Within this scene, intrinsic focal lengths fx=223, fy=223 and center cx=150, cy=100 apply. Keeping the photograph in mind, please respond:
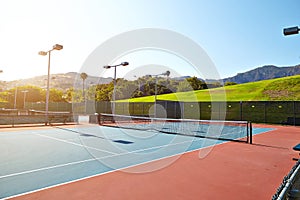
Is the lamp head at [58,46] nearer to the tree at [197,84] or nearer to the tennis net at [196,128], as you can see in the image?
the tennis net at [196,128]

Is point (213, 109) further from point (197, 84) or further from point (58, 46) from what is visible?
point (197, 84)

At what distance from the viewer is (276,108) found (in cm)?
2181

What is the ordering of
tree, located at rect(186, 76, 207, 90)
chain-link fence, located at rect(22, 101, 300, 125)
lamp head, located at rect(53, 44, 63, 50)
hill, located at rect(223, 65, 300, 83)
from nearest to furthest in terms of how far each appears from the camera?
1. lamp head, located at rect(53, 44, 63, 50)
2. chain-link fence, located at rect(22, 101, 300, 125)
3. tree, located at rect(186, 76, 207, 90)
4. hill, located at rect(223, 65, 300, 83)

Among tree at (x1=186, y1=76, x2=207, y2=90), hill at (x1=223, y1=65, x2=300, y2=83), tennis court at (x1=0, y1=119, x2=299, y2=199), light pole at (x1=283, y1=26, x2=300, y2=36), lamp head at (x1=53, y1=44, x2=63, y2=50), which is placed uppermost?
hill at (x1=223, y1=65, x2=300, y2=83)

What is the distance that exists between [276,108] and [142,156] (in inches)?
778

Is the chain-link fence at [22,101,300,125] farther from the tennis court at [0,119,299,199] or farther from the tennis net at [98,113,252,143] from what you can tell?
the tennis court at [0,119,299,199]

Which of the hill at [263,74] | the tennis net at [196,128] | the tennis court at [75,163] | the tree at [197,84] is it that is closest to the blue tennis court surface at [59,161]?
the tennis court at [75,163]

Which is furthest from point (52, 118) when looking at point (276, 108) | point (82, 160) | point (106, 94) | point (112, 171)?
point (106, 94)

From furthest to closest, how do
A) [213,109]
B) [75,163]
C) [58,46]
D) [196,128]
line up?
[213,109] < [196,128] < [58,46] < [75,163]

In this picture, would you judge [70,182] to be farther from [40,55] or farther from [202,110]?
[202,110]

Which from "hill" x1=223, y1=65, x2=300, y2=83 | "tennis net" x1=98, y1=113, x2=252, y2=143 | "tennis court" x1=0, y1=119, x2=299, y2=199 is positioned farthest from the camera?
"hill" x1=223, y1=65, x2=300, y2=83

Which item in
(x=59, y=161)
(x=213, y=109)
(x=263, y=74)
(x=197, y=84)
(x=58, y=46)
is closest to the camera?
(x=59, y=161)

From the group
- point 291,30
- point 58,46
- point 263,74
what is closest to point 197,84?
point 58,46

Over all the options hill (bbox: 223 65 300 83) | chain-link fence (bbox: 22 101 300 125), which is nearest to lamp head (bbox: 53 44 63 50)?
chain-link fence (bbox: 22 101 300 125)
